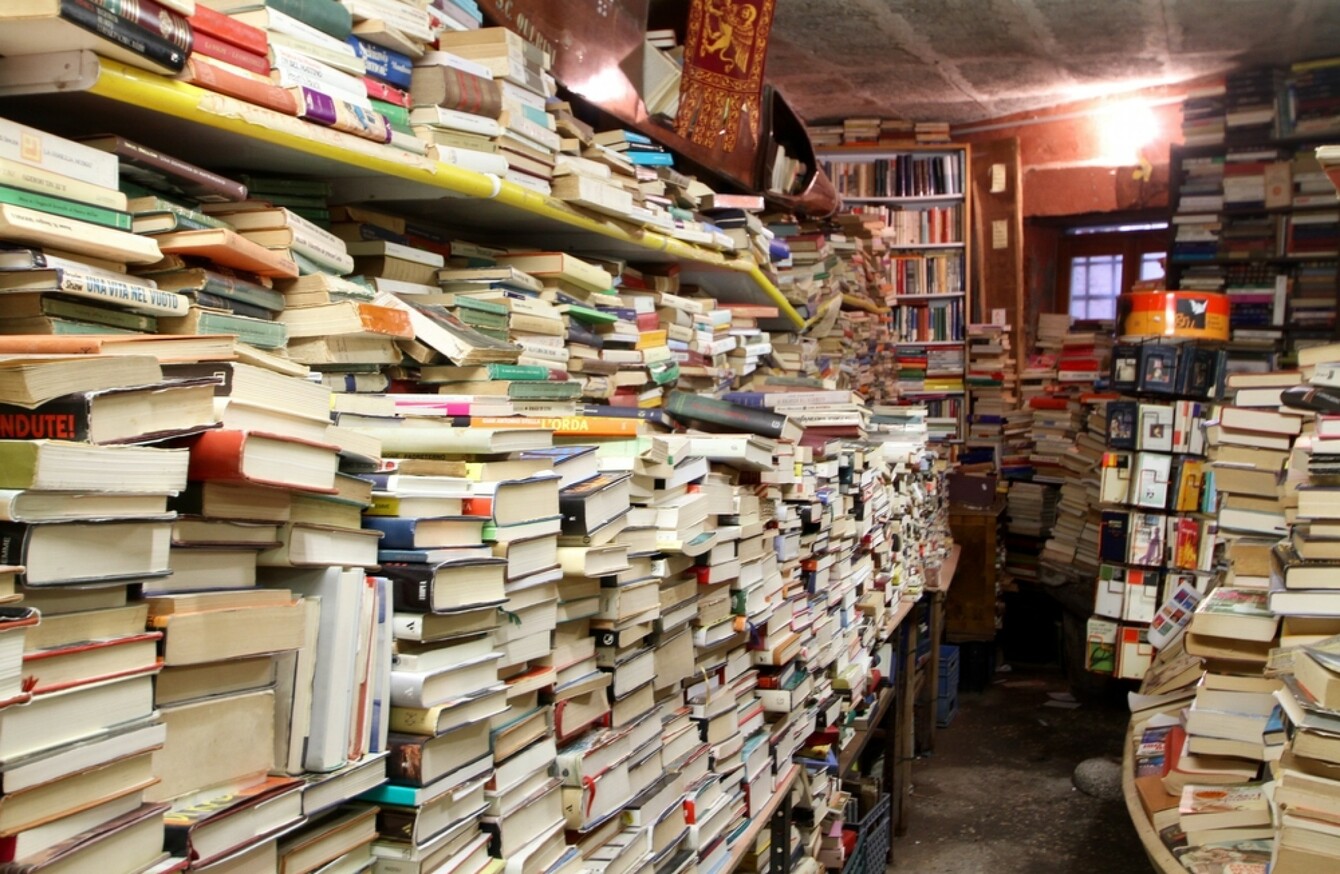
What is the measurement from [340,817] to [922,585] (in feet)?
16.6

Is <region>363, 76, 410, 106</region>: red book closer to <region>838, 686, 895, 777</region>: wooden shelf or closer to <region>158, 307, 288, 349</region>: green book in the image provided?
<region>158, 307, 288, 349</region>: green book

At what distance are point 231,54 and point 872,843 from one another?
3754mm

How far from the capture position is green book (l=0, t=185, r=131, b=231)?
1.36 meters

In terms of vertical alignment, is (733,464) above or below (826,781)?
above

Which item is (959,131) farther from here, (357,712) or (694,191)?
(357,712)

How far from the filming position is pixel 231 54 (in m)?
1.73

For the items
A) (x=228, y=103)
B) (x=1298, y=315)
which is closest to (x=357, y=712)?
(x=228, y=103)

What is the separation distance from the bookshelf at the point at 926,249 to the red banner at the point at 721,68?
5397 millimetres

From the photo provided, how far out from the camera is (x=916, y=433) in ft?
18.7

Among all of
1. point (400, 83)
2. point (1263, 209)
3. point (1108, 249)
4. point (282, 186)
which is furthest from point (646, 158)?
point (1108, 249)

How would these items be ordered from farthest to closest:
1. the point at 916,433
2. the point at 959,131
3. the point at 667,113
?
the point at 959,131 < the point at 916,433 < the point at 667,113

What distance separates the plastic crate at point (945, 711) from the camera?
7199mm

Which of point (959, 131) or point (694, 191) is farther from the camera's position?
point (959, 131)

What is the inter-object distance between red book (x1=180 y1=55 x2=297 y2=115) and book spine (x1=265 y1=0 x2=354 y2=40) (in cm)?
22
